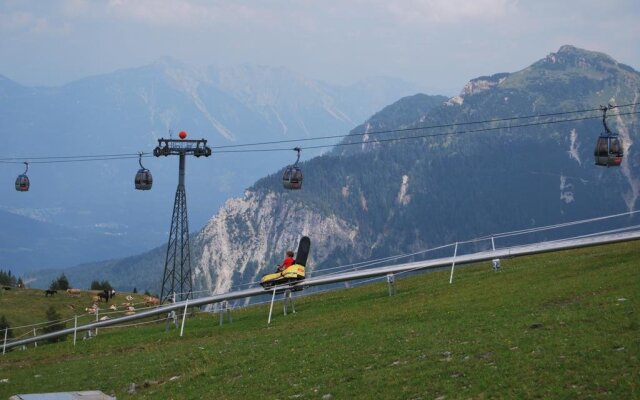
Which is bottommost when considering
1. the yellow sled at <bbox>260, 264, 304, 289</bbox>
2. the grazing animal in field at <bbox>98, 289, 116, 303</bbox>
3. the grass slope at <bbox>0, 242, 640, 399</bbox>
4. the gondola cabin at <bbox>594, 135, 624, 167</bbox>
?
the grazing animal in field at <bbox>98, 289, 116, 303</bbox>

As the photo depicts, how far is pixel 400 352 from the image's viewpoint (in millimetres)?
28672

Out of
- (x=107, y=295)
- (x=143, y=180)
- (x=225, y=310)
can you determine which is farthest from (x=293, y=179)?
(x=107, y=295)

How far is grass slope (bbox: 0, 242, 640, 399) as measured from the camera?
23.5m

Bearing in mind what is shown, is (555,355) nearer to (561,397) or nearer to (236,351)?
(561,397)

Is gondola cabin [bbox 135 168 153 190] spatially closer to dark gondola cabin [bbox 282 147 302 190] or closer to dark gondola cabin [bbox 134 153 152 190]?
dark gondola cabin [bbox 134 153 152 190]

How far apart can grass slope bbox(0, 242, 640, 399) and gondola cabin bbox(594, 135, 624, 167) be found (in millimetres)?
14427

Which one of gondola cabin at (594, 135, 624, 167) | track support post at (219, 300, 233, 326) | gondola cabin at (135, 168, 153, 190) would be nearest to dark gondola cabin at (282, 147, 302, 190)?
gondola cabin at (135, 168, 153, 190)

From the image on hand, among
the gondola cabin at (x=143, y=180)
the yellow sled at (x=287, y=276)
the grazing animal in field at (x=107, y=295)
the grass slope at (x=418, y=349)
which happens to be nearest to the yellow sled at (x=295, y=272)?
the yellow sled at (x=287, y=276)

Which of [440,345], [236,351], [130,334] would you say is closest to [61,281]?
[130,334]

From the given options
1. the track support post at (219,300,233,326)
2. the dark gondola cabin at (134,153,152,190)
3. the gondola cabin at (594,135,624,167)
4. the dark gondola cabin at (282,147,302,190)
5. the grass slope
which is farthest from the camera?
the dark gondola cabin at (134,153,152,190)

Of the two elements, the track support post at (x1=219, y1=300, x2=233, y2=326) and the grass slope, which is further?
the track support post at (x1=219, y1=300, x2=233, y2=326)

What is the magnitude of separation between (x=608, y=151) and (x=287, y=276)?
80.4 ft

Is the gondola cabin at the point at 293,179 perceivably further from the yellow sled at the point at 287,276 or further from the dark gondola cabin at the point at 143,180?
the yellow sled at the point at 287,276

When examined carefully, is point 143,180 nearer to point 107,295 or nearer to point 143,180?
point 143,180
